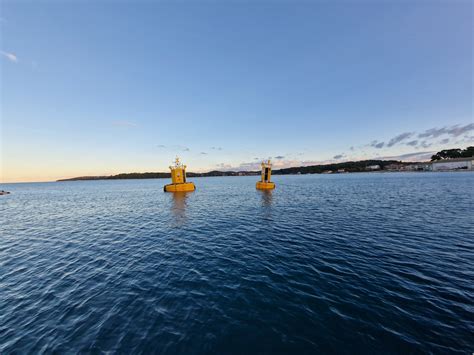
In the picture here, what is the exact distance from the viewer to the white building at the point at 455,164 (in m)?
137

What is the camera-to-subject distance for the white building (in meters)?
137

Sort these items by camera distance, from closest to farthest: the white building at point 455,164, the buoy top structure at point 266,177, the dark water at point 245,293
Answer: the dark water at point 245,293
the buoy top structure at point 266,177
the white building at point 455,164

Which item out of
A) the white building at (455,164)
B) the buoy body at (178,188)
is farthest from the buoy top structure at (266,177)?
the white building at (455,164)

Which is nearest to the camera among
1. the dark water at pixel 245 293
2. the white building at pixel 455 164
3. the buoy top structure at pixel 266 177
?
the dark water at pixel 245 293

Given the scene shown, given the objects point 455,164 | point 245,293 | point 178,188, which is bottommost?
point 245,293

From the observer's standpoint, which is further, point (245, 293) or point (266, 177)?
point (266, 177)

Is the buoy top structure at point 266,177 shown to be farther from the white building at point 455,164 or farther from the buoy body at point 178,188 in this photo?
the white building at point 455,164

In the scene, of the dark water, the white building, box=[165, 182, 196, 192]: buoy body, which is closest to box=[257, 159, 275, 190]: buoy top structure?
box=[165, 182, 196, 192]: buoy body

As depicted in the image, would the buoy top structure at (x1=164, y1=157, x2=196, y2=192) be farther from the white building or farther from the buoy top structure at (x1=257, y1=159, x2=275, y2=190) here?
the white building

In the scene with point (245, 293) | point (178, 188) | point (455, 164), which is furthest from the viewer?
point (455, 164)

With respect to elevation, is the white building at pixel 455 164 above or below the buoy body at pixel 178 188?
above

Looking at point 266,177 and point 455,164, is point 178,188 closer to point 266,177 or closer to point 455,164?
point 266,177

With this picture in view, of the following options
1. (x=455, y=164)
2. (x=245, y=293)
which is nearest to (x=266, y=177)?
(x=245, y=293)

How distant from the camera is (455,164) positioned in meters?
147
